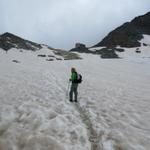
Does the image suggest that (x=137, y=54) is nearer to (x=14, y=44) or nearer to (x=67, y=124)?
(x=14, y=44)

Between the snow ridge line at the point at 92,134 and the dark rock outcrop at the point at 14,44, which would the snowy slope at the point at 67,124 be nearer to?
A: the snow ridge line at the point at 92,134

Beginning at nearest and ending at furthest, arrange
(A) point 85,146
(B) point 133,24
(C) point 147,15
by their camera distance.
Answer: (A) point 85,146
(B) point 133,24
(C) point 147,15

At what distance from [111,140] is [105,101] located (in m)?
5.98

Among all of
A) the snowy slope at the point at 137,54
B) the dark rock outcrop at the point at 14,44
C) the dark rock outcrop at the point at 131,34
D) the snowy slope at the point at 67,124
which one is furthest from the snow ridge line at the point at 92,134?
the dark rock outcrop at the point at 131,34

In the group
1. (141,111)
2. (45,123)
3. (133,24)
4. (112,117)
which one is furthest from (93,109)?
(133,24)

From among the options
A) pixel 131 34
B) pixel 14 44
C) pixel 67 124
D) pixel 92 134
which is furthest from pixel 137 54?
pixel 92 134

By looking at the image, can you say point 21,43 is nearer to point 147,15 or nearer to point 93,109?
point 93,109

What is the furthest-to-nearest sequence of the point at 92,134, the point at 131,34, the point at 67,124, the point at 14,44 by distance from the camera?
the point at 131,34 < the point at 14,44 < the point at 67,124 < the point at 92,134

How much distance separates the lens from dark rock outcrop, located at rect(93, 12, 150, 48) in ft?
319

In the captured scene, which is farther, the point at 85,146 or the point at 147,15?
the point at 147,15

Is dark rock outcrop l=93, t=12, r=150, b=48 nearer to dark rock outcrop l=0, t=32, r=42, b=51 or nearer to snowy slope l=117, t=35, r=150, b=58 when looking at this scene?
snowy slope l=117, t=35, r=150, b=58

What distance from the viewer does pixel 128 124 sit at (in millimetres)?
9180

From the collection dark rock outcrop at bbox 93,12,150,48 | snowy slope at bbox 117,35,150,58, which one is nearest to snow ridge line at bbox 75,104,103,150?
snowy slope at bbox 117,35,150,58

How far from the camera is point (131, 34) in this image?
4281 inches
